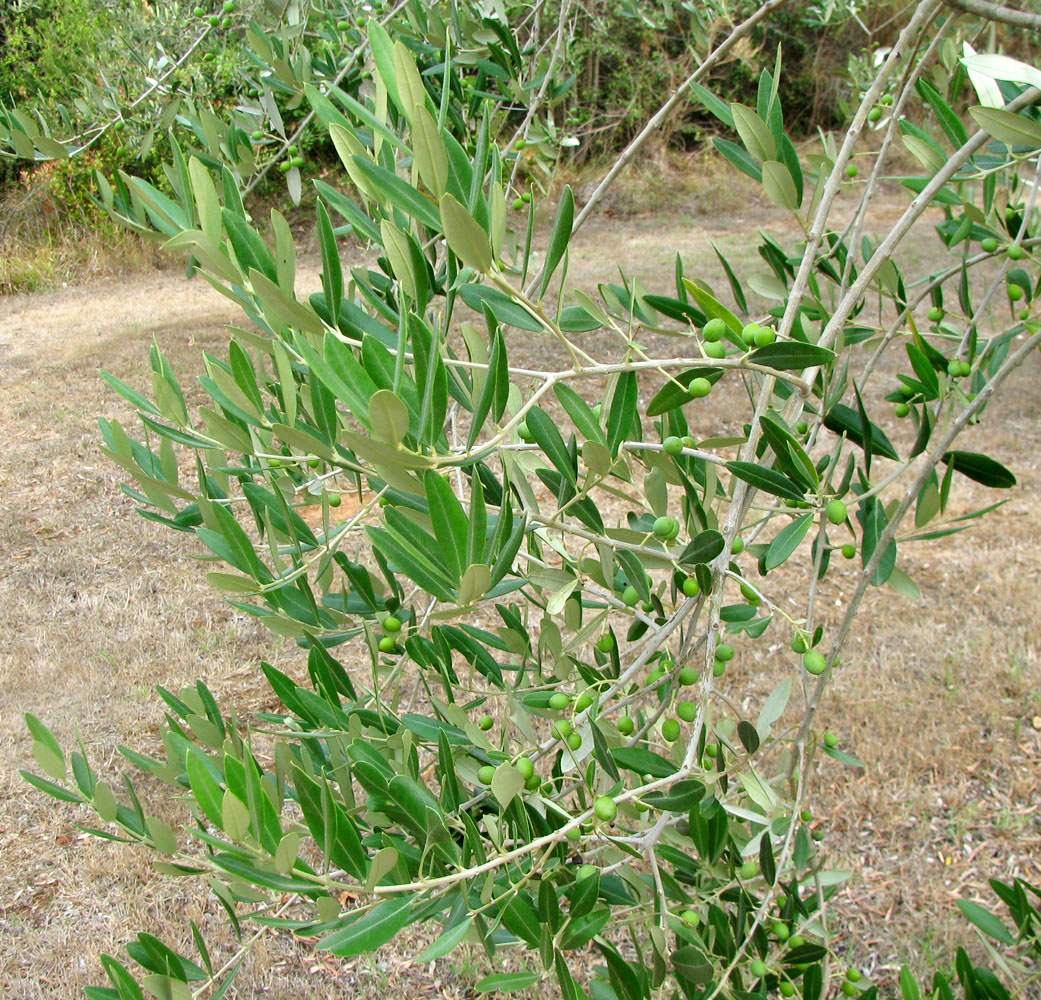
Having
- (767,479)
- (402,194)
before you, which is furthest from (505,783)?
(402,194)

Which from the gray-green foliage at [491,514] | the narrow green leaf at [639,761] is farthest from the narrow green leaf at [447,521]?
the narrow green leaf at [639,761]

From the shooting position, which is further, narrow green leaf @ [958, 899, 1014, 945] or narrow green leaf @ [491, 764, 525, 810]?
narrow green leaf @ [958, 899, 1014, 945]

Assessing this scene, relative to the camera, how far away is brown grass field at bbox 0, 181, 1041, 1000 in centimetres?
178

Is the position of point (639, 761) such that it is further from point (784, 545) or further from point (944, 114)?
point (944, 114)

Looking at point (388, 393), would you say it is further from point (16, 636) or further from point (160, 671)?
point (16, 636)

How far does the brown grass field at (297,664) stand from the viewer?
1782 millimetres

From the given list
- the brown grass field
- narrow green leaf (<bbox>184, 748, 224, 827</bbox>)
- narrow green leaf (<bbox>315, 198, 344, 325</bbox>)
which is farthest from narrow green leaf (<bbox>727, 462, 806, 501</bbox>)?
the brown grass field

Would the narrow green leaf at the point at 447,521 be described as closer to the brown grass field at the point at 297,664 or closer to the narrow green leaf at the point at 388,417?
the narrow green leaf at the point at 388,417

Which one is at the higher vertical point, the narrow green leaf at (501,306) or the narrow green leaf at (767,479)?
the narrow green leaf at (501,306)

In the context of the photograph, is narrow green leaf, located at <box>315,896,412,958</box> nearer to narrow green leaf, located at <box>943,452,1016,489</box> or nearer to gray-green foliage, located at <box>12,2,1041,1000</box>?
gray-green foliage, located at <box>12,2,1041,1000</box>

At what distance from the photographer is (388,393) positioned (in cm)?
49

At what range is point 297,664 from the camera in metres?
2.64

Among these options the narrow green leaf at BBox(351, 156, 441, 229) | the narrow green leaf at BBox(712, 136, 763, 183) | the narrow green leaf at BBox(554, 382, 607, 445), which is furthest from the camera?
the narrow green leaf at BBox(712, 136, 763, 183)

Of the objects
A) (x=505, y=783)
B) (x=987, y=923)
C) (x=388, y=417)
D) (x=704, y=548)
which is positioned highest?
(x=388, y=417)
